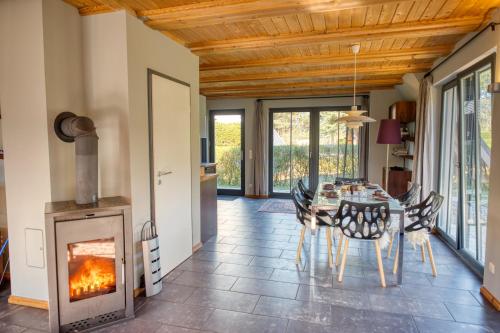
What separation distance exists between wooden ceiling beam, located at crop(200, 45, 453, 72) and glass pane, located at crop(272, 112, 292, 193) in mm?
3193

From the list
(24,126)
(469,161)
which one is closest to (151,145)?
(24,126)

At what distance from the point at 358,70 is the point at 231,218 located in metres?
3.32

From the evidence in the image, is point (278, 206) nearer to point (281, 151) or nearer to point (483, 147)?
point (281, 151)

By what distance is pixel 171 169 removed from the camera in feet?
11.4

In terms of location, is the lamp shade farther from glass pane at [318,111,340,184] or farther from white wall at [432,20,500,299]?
glass pane at [318,111,340,184]

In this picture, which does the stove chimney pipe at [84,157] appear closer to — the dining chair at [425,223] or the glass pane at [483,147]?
the dining chair at [425,223]

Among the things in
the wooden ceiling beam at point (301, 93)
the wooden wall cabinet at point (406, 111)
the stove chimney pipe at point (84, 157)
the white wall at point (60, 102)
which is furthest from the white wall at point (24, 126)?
the wooden wall cabinet at point (406, 111)

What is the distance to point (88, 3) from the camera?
8.74ft

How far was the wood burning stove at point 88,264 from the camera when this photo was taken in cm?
229

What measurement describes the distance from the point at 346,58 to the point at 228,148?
4.47 m

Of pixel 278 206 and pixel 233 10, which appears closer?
pixel 233 10

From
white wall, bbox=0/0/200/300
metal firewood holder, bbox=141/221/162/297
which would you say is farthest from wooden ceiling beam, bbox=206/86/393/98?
metal firewood holder, bbox=141/221/162/297

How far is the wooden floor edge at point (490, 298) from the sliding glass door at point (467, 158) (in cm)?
56

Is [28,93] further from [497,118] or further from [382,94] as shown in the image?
[382,94]
